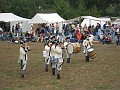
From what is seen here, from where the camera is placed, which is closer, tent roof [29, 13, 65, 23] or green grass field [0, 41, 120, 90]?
green grass field [0, 41, 120, 90]

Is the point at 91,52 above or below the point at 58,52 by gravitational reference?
below

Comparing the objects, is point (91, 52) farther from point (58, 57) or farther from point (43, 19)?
point (43, 19)

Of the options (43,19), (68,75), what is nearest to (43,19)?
(43,19)

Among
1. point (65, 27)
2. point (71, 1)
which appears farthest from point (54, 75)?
point (71, 1)

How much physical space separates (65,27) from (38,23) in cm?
331

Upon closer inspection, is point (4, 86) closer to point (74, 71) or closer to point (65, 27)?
point (74, 71)

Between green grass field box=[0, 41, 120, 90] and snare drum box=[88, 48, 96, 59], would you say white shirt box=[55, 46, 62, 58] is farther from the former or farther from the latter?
snare drum box=[88, 48, 96, 59]

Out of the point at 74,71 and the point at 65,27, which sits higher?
the point at 65,27

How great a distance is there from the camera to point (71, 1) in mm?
76875

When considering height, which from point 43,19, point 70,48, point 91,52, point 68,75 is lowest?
point 68,75

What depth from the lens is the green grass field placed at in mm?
14459

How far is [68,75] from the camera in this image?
55.5 ft

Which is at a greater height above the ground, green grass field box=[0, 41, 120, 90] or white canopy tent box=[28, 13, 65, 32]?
white canopy tent box=[28, 13, 65, 32]

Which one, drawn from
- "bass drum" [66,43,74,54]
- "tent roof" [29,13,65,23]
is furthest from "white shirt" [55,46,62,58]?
"tent roof" [29,13,65,23]
